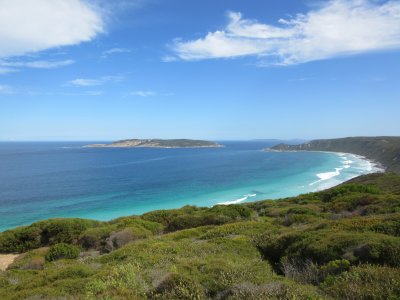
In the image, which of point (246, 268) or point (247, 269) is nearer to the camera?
point (247, 269)

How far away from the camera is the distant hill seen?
103 metres

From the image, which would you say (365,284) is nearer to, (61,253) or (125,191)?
(61,253)

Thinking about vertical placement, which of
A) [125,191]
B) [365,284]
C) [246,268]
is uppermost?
[365,284]

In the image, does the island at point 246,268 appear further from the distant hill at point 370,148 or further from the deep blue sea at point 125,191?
the distant hill at point 370,148

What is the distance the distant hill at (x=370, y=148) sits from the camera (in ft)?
338

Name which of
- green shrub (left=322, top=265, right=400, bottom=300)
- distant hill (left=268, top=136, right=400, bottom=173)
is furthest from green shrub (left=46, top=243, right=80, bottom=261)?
distant hill (left=268, top=136, right=400, bottom=173)

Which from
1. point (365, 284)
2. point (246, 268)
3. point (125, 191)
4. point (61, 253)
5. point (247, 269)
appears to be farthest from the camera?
point (125, 191)

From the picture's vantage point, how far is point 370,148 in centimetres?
14288

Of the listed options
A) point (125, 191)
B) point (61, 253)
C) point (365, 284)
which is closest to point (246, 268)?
point (365, 284)

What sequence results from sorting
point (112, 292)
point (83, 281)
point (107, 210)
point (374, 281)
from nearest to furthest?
point (374, 281)
point (112, 292)
point (83, 281)
point (107, 210)

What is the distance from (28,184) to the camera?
207ft

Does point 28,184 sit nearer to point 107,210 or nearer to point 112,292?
point 107,210

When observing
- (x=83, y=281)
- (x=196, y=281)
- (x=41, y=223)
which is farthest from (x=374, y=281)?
(x=41, y=223)

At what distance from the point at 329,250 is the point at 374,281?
91.1 inches
